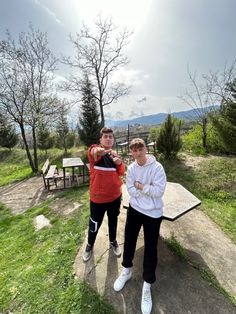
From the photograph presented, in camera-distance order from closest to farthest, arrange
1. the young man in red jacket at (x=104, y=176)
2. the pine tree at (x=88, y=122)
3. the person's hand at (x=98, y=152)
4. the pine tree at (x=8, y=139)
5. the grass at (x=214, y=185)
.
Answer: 1. the person's hand at (x=98, y=152)
2. the young man in red jacket at (x=104, y=176)
3. the grass at (x=214, y=185)
4. the pine tree at (x=88, y=122)
5. the pine tree at (x=8, y=139)

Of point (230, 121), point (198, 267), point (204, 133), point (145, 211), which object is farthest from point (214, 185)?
point (204, 133)

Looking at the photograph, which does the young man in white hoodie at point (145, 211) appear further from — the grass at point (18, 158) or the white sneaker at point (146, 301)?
the grass at point (18, 158)

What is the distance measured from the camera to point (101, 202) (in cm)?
226

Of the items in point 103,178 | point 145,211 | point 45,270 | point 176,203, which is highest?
point 103,178

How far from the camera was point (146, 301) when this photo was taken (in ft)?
5.99

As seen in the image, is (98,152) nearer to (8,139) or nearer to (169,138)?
(169,138)

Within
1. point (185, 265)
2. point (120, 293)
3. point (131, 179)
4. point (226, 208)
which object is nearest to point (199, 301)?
point (185, 265)

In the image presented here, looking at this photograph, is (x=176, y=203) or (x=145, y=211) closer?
(x=145, y=211)

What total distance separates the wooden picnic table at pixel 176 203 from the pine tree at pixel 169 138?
4633 mm

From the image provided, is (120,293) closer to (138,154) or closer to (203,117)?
(138,154)

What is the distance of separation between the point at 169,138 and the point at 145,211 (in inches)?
240

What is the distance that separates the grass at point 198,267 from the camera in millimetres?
1991

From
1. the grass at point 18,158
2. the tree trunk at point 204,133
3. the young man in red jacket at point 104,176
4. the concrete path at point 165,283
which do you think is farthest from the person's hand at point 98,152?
the grass at point 18,158

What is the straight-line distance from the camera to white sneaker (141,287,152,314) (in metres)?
1.78
